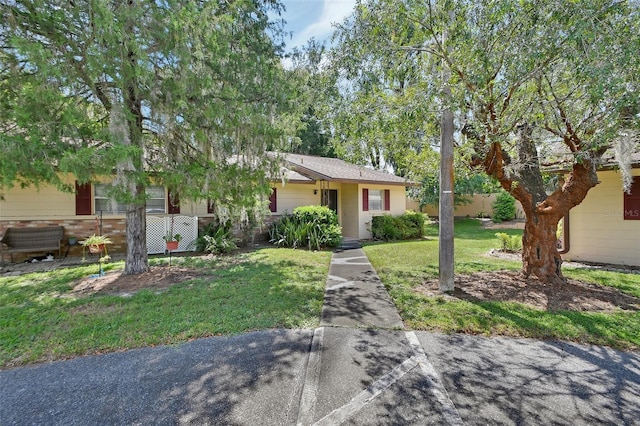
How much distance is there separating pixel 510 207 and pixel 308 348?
21.5 metres

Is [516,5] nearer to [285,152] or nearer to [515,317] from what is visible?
[515,317]

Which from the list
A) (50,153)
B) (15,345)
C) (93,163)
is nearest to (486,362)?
(15,345)

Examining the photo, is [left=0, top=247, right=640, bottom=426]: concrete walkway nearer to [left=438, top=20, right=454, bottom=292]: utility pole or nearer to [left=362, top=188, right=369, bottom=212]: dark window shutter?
[left=438, top=20, right=454, bottom=292]: utility pole

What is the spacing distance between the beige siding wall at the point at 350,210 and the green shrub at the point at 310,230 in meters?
2.43

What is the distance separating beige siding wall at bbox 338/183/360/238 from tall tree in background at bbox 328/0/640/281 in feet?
24.1

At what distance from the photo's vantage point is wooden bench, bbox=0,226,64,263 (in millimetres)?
8203

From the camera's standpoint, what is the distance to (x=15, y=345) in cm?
351

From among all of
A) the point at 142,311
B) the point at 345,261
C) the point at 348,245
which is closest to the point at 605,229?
the point at 345,261

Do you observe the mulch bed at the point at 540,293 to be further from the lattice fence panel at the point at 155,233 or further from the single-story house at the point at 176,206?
the lattice fence panel at the point at 155,233

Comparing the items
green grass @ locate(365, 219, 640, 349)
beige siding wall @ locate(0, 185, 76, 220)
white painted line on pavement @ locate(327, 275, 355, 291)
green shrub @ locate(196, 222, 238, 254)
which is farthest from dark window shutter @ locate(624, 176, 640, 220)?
beige siding wall @ locate(0, 185, 76, 220)

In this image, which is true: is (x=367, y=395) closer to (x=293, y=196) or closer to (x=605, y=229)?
(x=605, y=229)

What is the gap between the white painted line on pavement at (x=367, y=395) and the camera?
7.60 ft

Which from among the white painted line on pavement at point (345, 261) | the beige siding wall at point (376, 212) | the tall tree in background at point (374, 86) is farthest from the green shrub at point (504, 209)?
the tall tree in background at point (374, 86)

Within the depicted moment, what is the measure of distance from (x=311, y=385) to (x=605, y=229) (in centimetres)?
932
